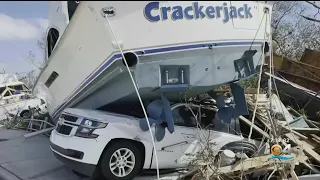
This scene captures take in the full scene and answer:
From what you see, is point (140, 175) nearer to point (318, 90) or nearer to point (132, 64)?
point (132, 64)

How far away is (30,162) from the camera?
7.76 metres

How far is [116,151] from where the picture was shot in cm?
586

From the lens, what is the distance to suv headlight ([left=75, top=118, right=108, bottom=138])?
5.80 meters

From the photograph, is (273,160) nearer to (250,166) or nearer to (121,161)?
(250,166)

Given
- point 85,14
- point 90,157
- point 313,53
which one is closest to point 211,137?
point 90,157

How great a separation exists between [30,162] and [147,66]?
369cm

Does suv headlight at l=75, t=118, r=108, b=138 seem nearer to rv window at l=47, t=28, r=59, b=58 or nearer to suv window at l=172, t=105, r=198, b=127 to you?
suv window at l=172, t=105, r=198, b=127

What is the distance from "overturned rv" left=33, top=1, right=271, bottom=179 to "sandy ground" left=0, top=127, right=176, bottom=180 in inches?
35.1

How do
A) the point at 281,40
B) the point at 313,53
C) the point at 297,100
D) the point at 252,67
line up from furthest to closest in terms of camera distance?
the point at 281,40
the point at 313,53
the point at 297,100
the point at 252,67

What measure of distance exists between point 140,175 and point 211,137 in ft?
4.49

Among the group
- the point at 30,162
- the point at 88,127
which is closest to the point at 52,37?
the point at 30,162

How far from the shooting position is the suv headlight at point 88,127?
5801 millimetres

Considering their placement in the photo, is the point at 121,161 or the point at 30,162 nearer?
the point at 121,161

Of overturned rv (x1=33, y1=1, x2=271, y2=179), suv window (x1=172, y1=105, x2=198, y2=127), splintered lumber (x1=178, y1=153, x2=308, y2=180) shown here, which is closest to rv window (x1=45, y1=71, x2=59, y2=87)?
overturned rv (x1=33, y1=1, x2=271, y2=179)
